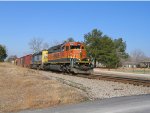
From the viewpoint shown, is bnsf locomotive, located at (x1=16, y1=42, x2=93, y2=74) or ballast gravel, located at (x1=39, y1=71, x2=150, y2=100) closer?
ballast gravel, located at (x1=39, y1=71, x2=150, y2=100)

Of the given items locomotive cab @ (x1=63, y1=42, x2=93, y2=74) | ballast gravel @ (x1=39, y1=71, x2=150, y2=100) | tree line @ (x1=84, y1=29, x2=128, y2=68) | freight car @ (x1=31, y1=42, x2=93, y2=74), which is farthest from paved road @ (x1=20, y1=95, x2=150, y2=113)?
tree line @ (x1=84, y1=29, x2=128, y2=68)

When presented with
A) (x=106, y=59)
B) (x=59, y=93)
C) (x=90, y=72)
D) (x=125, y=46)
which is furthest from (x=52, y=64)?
(x=125, y=46)

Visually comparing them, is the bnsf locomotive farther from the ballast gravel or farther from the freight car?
the ballast gravel

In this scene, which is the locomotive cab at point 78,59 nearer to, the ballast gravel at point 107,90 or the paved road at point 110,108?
the ballast gravel at point 107,90

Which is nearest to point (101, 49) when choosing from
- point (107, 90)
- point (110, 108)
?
point (107, 90)

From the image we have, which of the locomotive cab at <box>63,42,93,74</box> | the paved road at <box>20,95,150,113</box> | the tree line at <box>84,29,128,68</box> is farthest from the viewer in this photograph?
the tree line at <box>84,29,128,68</box>

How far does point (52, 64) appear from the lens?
4219 centimetres

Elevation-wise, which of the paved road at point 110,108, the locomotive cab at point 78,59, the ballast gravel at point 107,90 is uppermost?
the locomotive cab at point 78,59

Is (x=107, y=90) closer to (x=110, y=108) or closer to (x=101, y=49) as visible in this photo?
(x=110, y=108)

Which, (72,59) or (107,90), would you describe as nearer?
(107,90)

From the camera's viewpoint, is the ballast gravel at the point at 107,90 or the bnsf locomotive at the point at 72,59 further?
the bnsf locomotive at the point at 72,59

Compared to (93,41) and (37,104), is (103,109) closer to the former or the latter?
(37,104)

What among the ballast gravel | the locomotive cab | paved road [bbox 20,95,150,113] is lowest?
paved road [bbox 20,95,150,113]

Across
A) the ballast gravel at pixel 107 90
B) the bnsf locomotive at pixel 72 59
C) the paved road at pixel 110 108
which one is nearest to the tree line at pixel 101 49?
the bnsf locomotive at pixel 72 59
